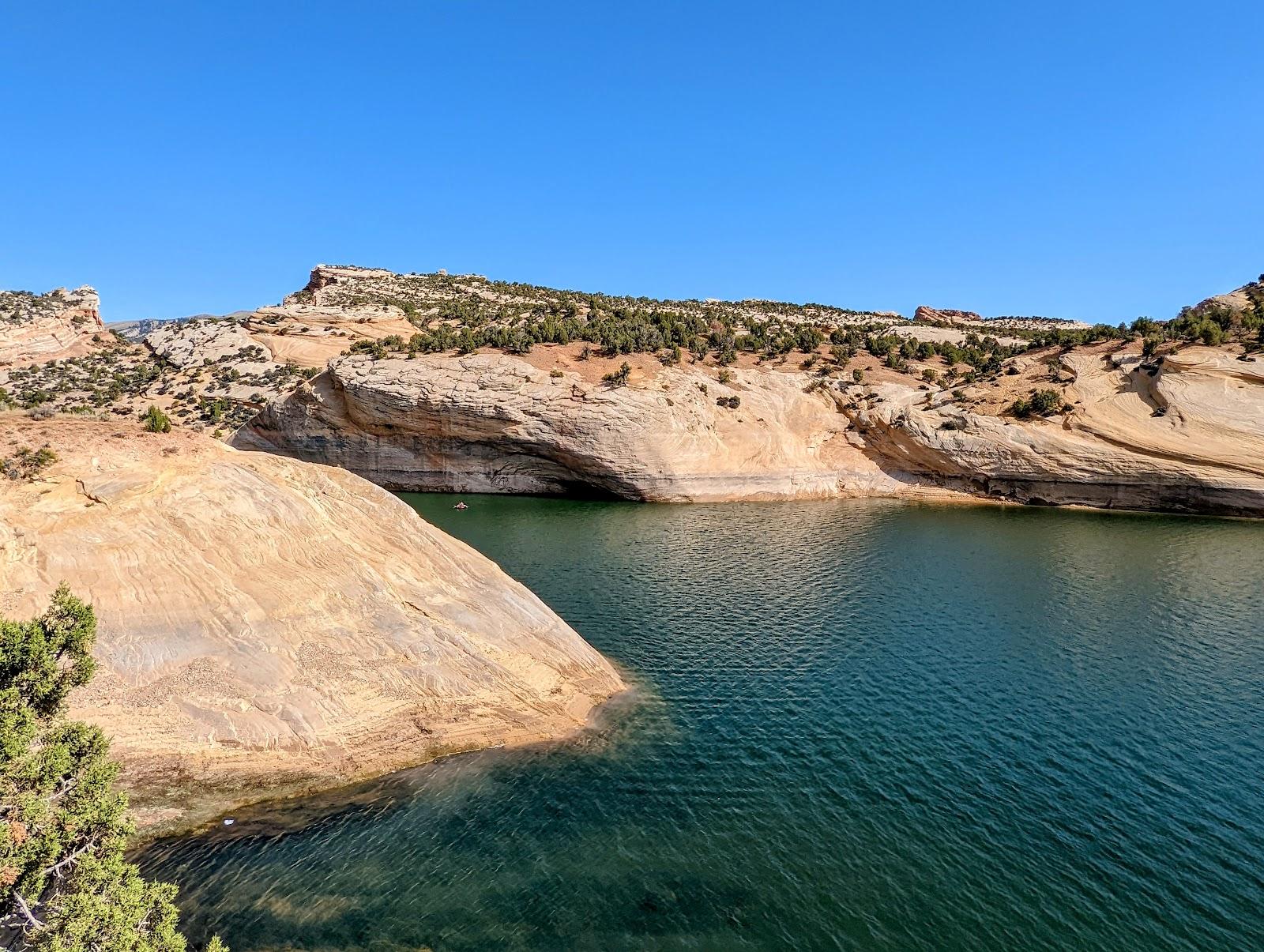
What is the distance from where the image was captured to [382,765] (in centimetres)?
1573

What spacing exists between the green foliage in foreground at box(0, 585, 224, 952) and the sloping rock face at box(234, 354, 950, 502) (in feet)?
144

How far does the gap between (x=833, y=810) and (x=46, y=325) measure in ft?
314

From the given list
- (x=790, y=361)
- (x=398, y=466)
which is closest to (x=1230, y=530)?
(x=790, y=361)

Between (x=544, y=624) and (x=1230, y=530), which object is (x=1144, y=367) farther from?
(x=544, y=624)

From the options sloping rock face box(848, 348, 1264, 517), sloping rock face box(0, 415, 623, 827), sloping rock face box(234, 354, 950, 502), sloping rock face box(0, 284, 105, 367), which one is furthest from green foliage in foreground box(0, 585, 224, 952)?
sloping rock face box(0, 284, 105, 367)

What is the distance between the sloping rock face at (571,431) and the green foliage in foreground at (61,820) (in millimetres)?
43927

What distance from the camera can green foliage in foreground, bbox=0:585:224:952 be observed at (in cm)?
773

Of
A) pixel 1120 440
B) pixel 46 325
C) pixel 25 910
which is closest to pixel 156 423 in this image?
pixel 25 910

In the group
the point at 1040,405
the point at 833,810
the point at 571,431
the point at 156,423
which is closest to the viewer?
the point at 833,810

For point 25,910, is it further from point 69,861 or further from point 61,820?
point 61,820

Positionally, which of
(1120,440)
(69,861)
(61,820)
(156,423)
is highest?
(1120,440)

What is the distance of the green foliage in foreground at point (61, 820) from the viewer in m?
7.73

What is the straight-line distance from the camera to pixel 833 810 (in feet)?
47.4

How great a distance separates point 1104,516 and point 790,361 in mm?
29483
